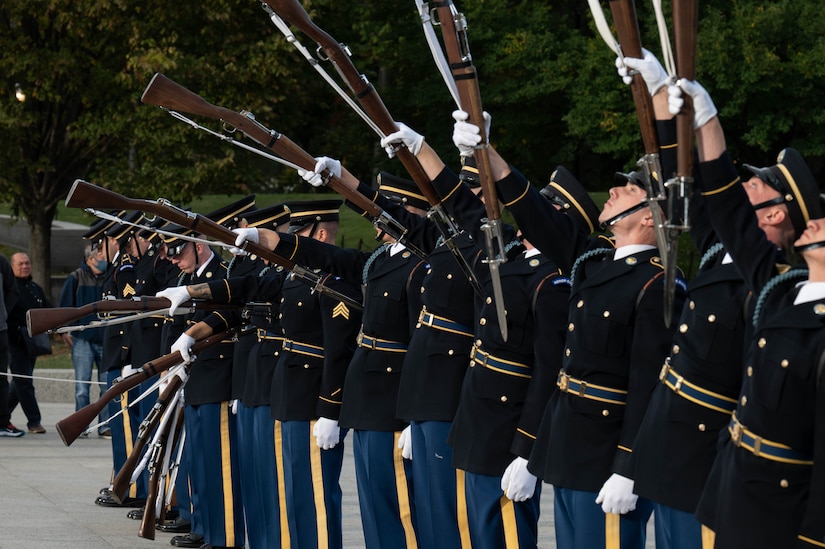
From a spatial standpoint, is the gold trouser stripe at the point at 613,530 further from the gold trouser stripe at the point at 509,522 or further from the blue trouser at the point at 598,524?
the gold trouser stripe at the point at 509,522

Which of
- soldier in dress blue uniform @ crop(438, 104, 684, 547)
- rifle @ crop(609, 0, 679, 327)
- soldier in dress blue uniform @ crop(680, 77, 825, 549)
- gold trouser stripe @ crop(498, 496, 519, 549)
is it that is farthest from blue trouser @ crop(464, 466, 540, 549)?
rifle @ crop(609, 0, 679, 327)

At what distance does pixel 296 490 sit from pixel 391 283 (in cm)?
138

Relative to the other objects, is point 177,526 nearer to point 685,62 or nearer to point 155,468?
point 155,468

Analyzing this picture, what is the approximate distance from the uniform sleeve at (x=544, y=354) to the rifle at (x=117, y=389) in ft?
10.4

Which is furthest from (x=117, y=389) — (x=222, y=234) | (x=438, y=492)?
(x=438, y=492)

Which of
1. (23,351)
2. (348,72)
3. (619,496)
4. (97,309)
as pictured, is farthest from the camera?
(23,351)

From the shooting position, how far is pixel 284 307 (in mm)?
7438

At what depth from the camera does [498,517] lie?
5.45m

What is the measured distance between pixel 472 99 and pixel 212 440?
4735mm

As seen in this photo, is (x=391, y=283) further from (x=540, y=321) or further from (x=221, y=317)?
(x=221, y=317)

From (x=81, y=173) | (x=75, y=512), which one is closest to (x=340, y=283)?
(x=75, y=512)

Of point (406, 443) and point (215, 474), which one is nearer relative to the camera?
point (406, 443)

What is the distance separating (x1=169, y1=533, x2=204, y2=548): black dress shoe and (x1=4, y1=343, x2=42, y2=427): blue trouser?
5390mm

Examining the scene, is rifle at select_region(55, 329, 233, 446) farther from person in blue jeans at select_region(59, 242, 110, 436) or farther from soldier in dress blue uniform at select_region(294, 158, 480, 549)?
person in blue jeans at select_region(59, 242, 110, 436)
